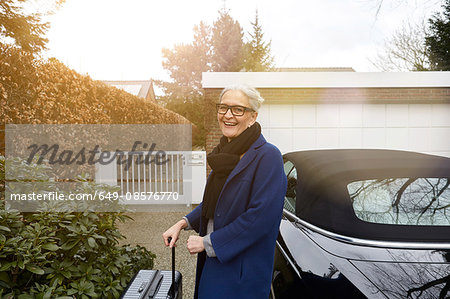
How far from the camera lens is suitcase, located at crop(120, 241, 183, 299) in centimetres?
177

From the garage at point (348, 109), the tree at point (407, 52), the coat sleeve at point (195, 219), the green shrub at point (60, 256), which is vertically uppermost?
the tree at point (407, 52)

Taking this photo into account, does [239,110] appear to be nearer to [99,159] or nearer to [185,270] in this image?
[185,270]

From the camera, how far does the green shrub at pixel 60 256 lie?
64.8 inches

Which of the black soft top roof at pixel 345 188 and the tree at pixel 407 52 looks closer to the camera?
the black soft top roof at pixel 345 188

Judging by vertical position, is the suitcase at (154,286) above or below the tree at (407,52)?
below

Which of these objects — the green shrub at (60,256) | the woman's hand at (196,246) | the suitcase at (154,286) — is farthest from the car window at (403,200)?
the green shrub at (60,256)

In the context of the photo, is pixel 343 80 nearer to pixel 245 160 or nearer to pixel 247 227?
pixel 245 160

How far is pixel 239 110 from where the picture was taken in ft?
5.69

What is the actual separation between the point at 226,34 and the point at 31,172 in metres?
33.0

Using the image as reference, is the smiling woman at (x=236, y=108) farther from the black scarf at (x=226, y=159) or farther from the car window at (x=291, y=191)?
the car window at (x=291, y=191)

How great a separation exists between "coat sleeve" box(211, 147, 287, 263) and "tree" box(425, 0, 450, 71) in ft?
73.6

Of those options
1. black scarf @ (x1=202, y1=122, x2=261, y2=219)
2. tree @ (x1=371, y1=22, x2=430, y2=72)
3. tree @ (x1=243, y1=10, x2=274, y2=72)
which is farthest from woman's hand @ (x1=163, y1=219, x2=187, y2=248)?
tree @ (x1=243, y1=10, x2=274, y2=72)

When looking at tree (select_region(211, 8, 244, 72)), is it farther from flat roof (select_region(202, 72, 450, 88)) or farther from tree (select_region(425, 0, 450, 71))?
flat roof (select_region(202, 72, 450, 88))

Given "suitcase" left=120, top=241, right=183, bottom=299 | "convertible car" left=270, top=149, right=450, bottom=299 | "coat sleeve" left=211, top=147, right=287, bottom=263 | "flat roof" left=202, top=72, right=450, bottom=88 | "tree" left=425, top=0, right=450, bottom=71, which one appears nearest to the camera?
"convertible car" left=270, top=149, right=450, bottom=299
